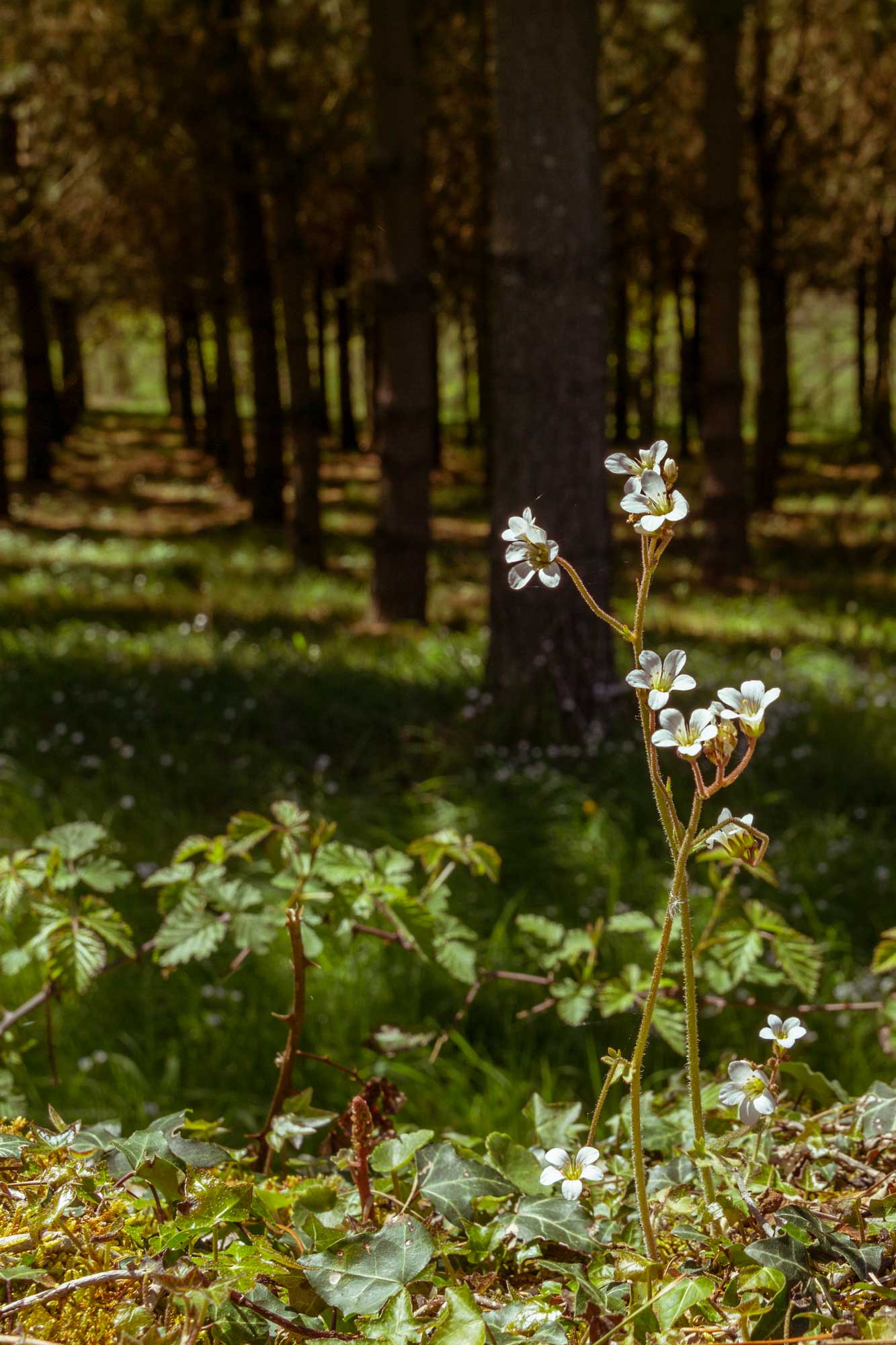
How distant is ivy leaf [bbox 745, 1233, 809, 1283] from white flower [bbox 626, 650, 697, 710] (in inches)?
18.0

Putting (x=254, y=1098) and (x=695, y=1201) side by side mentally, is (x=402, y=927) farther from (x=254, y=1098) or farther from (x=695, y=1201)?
(x=254, y=1098)

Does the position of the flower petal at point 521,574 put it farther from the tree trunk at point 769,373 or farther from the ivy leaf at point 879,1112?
the tree trunk at point 769,373

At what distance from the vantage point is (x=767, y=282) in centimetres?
1573

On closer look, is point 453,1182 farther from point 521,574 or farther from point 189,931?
point 189,931

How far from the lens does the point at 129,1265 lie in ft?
3.14

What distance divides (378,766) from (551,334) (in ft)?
7.74

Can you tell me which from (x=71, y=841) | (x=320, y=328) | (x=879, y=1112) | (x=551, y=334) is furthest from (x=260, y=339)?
(x=879, y=1112)

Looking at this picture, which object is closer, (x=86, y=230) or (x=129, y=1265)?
(x=129, y=1265)

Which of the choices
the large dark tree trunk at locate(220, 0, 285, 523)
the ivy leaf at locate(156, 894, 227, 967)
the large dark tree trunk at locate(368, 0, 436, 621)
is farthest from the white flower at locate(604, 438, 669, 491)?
the large dark tree trunk at locate(220, 0, 285, 523)

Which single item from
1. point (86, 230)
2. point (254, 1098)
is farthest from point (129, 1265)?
point (86, 230)

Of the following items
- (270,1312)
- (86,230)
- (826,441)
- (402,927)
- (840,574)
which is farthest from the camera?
(826,441)

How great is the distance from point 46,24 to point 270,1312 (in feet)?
49.7

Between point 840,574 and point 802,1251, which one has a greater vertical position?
point 802,1251

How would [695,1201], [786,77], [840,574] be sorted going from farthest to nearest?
[786,77] < [840,574] < [695,1201]
